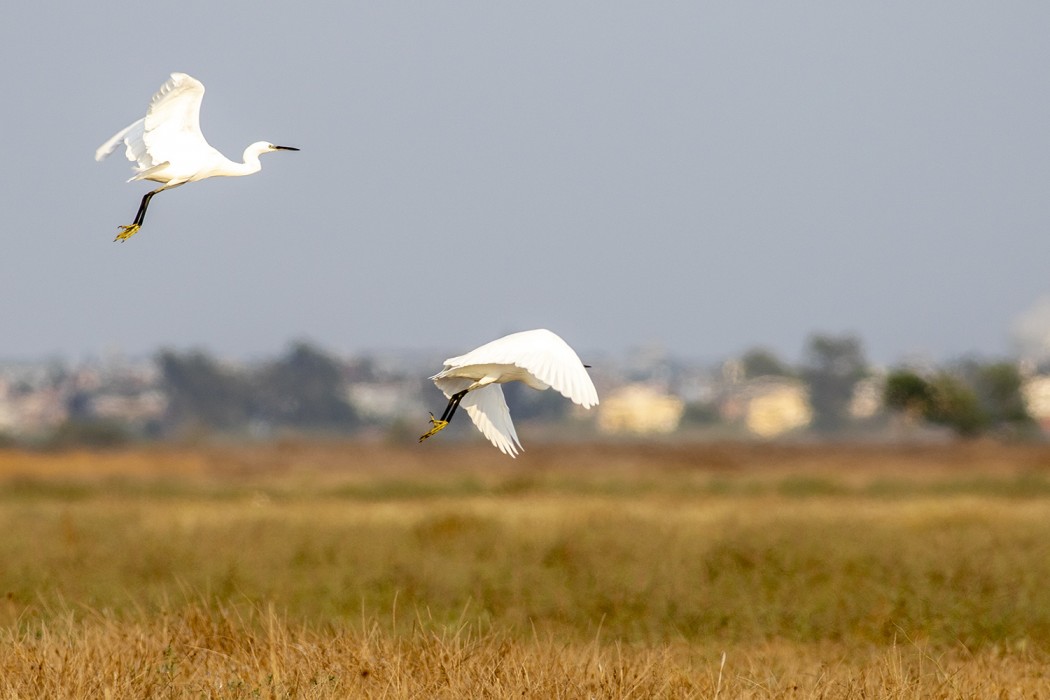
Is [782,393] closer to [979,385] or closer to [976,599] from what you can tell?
[979,385]

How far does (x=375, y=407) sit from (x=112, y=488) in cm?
5662

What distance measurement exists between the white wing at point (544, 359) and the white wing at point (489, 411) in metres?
0.22

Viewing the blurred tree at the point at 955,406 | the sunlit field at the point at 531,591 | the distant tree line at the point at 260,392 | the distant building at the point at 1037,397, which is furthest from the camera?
the distant tree line at the point at 260,392

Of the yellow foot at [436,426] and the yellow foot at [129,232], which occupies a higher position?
the yellow foot at [129,232]

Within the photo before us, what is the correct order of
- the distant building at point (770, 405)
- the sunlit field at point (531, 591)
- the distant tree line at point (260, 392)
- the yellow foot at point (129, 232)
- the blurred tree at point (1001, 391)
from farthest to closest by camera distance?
the distant tree line at point (260, 392), the distant building at point (770, 405), the blurred tree at point (1001, 391), the sunlit field at point (531, 591), the yellow foot at point (129, 232)

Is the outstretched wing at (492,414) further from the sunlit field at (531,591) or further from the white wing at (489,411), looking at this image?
the sunlit field at (531,591)

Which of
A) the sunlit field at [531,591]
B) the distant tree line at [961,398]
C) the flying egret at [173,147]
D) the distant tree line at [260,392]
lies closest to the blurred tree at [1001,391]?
the distant tree line at [961,398]

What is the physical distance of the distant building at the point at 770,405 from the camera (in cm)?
6650

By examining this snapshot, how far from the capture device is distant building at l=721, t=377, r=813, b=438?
2618 inches

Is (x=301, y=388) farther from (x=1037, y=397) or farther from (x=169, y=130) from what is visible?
(x=169, y=130)

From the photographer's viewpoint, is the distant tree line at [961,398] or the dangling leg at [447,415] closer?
the dangling leg at [447,415]

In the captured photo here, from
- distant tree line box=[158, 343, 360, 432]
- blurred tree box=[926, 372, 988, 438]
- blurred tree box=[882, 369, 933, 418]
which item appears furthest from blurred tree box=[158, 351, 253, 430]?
blurred tree box=[926, 372, 988, 438]

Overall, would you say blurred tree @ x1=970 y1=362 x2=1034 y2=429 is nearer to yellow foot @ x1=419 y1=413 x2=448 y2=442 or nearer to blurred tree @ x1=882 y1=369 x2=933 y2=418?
blurred tree @ x1=882 y1=369 x2=933 y2=418

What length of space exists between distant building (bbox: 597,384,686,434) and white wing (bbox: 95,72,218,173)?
49.2 m
